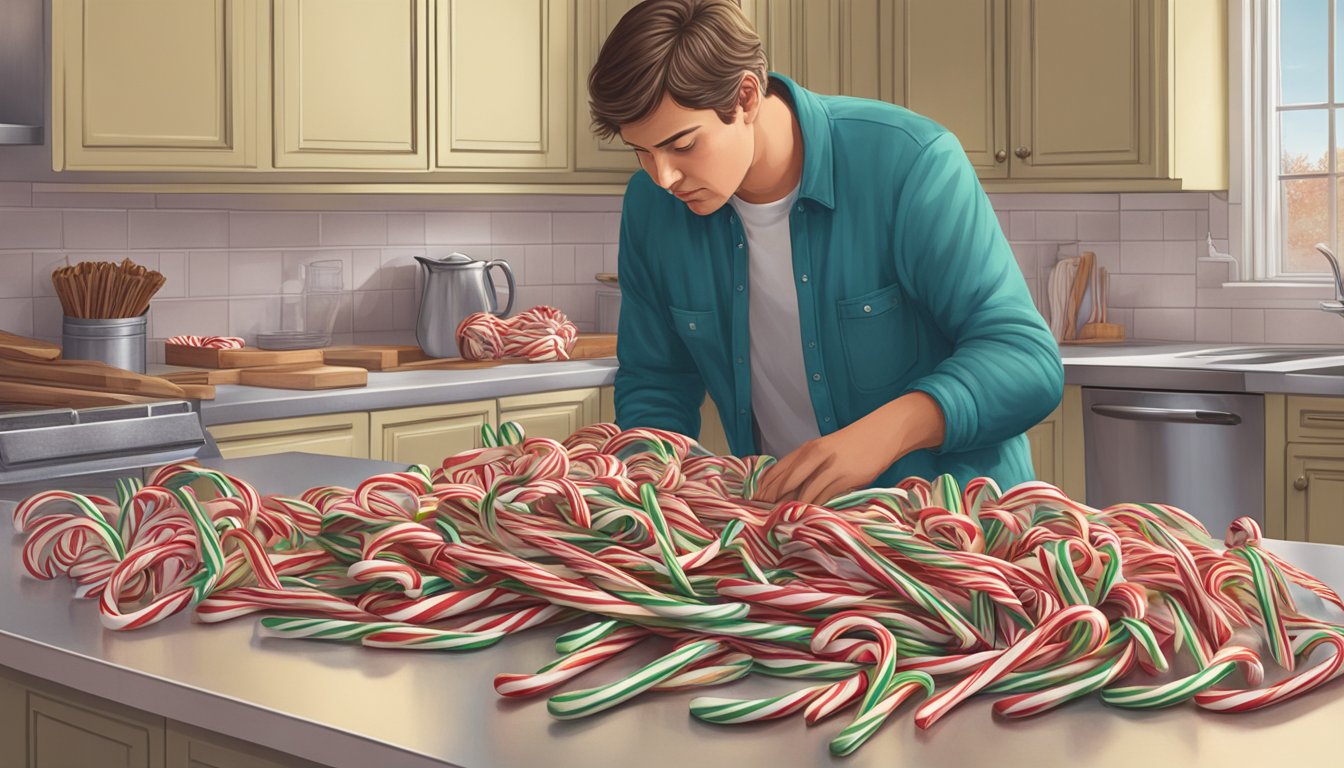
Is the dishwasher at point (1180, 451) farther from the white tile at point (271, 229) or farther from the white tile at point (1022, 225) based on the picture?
the white tile at point (271, 229)

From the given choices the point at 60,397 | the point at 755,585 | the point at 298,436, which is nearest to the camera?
the point at 755,585

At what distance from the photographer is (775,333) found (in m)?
2.00

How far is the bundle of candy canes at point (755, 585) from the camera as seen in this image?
97 centimetres

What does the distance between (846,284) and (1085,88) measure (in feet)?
8.16

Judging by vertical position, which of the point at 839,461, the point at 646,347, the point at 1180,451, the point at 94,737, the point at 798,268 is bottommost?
the point at 94,737

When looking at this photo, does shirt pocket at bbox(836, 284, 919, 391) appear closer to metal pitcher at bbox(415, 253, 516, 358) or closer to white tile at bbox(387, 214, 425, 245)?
metal pitcher at bbox(415, 253, 516, 358)

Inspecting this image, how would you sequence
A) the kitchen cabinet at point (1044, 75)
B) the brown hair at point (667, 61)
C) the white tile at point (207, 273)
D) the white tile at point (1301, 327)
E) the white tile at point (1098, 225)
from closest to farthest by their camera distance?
1. the brown hair at point (667, 61)
2. the white tile at point (207, 273)
3. the kitchen cabinet at point (1044, 75)
4. the white tile at point (1301, 327)
5. the white tile at point (1098, 225)

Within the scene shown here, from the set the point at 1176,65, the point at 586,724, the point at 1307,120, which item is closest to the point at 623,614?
the point at 586,724

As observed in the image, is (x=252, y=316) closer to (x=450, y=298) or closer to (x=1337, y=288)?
(x=450, y=298)

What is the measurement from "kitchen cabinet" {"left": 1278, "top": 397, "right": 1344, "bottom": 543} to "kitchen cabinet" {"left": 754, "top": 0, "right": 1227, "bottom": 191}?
2.92 feet

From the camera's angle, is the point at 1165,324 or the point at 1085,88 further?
the point at 1165,324

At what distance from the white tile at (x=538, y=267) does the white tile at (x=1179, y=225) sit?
1.98m

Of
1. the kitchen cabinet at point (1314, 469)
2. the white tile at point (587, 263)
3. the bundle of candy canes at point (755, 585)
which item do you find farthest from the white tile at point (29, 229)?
the kitchen cabinet at point (1314, 469)

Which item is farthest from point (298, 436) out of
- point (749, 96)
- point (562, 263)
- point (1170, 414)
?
point (1170, 414)
